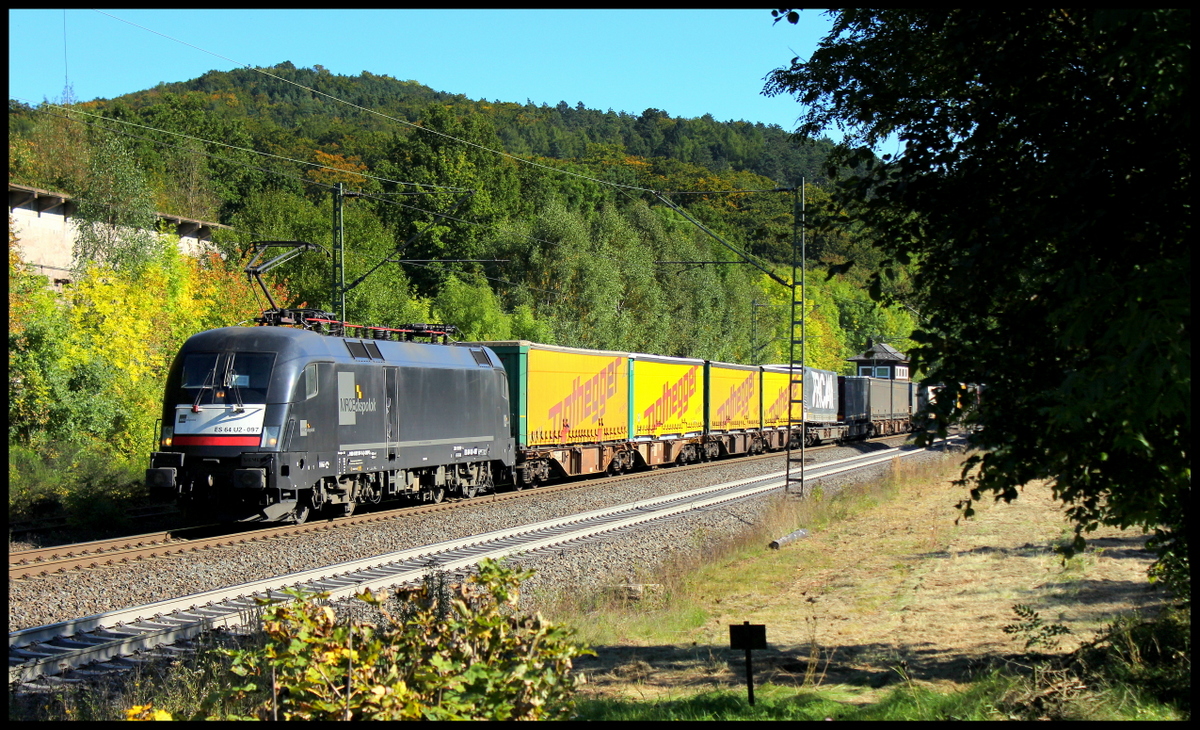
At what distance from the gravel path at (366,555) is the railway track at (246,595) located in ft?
1.66

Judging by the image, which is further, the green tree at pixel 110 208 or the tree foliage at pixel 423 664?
the green tree at pixel 110 208

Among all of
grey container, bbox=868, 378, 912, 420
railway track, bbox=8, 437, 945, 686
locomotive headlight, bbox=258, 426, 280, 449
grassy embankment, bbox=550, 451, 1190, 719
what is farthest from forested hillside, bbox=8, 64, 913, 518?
locomotive headlight, bbox=258, 426, 280, 449

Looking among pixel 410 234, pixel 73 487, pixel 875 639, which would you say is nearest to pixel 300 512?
pixel 73 487

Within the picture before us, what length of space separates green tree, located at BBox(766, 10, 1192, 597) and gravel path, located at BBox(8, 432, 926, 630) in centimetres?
737

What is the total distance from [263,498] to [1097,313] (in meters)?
14.1

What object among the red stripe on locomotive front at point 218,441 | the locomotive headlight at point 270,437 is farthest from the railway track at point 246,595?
the red stripe on locomotive front at point 218,441

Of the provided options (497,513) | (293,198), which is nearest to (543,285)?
(293,198)

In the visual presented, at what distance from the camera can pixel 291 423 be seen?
15.6 m

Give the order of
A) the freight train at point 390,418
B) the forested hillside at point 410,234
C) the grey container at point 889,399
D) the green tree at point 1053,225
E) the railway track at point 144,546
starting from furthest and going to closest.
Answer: the grey container at point 889,399, the forested hillside at point 410,234, the freight train at point 390,418, the railway track at point 144,546, the green tree at point 1053,225

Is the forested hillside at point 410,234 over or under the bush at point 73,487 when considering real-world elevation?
over

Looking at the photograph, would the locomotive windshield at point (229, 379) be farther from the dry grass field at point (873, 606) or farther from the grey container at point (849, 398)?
the grey container at point (849, 398)

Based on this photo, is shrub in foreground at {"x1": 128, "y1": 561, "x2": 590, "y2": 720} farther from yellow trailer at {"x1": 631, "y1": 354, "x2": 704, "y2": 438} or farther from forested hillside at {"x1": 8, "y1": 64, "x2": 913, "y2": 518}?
yellow trailer at {"x1": 631, "y1": 354, "x2": 704, "y2": 438}

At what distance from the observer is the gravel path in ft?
36.2

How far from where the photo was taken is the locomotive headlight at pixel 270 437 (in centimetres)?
1527
